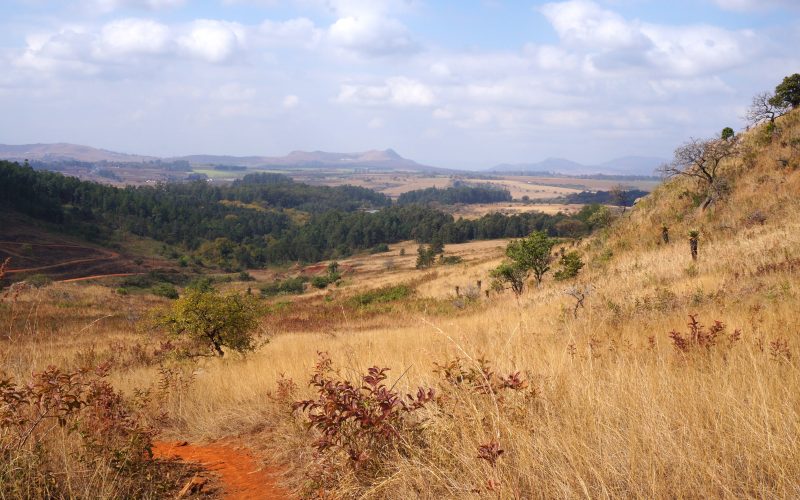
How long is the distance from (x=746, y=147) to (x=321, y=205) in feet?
602

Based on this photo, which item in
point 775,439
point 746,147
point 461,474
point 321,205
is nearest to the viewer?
point 775,439

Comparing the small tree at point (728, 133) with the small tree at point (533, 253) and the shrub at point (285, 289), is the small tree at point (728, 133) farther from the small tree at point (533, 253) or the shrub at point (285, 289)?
the shrub at point (285, 289)

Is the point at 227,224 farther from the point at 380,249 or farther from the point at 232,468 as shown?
the point at 232,468

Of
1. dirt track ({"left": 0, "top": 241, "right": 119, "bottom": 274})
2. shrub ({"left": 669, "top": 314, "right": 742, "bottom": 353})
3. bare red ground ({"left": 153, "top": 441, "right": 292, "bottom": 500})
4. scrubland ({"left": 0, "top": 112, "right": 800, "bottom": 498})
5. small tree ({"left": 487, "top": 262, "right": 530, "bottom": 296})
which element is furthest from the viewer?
dirt track ({"left": 0, "top": 241, "right": 119, "bottom": 274})

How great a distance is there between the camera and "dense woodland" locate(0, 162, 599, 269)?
98.1 metres

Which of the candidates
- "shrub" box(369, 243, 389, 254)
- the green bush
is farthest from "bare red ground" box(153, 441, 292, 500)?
"shrub" box(369, 243, 389, 254)

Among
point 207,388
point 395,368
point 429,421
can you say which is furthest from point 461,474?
point 207,388

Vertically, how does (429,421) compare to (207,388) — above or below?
above

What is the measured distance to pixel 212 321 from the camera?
11.4 meters

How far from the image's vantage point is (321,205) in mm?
199125

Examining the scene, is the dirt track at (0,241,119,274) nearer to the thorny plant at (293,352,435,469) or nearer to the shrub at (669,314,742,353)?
the thorny plant at (293,352,435,469)

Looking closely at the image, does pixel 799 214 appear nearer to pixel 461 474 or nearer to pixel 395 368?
pixel 395 368

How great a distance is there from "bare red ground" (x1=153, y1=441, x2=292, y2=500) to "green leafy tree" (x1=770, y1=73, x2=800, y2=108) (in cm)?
2995

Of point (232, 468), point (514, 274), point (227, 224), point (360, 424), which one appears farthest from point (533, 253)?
point (227, 224)
